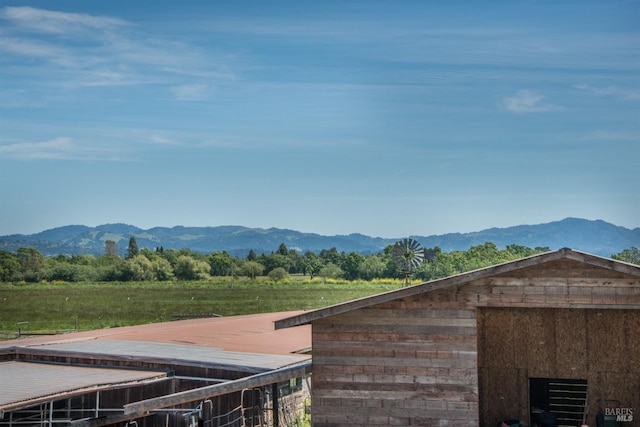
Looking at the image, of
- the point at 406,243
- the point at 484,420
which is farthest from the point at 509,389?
the point at 406,243

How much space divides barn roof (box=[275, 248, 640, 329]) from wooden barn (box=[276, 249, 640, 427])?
0.02m

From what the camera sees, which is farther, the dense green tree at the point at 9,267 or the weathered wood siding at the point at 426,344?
the dense green tree at the point at 9,267

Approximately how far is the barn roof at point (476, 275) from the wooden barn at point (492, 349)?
0.07 feet

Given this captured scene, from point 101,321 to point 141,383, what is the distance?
1524 inches

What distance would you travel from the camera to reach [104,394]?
20.5 m

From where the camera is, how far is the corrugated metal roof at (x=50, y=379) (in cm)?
1681

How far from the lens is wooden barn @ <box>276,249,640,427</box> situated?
15531 millimetres

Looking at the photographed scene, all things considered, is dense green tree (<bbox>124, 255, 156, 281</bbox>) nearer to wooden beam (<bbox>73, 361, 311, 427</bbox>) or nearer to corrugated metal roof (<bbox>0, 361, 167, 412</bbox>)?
corrugated metal roof (<bbox>0, 361, 167, 412</bbox>)

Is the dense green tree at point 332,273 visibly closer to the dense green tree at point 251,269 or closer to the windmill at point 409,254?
the dense green tree at point 251,269

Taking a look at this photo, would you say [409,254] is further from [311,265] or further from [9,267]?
[311,265]

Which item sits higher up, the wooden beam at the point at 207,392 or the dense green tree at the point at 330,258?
the dense green tree at the point at 330,258

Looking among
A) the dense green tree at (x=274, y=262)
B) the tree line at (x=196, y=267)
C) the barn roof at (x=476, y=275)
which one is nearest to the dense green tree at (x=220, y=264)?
the tree line at (x=196, y=267)

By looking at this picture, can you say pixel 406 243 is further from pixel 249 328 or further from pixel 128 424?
pixel 128 424

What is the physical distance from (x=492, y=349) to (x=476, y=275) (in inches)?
129
